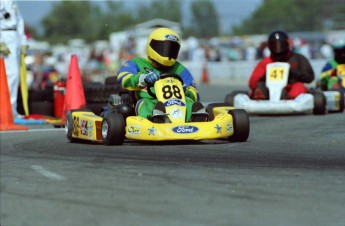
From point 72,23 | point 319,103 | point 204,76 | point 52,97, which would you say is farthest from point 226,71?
point 72,23

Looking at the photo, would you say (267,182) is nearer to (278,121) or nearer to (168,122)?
(168,122)

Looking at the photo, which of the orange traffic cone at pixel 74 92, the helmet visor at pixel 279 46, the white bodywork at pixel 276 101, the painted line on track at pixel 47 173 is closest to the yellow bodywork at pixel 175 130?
the painted line on track at pixel 47 173

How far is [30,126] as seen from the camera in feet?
38.4

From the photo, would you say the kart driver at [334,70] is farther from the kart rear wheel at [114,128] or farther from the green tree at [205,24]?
the green tree at [205,24]

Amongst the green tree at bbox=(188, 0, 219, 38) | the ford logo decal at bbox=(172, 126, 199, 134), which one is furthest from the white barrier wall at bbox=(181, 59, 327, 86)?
the ford logo decal at bbox=(172, 126, 199, 134)

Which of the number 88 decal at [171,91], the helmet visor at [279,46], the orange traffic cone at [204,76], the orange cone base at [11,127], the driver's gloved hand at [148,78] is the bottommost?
the orange traffic cone at [204,76]

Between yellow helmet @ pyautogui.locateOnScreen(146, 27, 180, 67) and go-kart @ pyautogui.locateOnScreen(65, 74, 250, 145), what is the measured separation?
300mm

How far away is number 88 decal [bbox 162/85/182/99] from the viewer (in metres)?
8.56

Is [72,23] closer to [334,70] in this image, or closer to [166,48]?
[334,70]

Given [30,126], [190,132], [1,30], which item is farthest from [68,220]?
[1,30]

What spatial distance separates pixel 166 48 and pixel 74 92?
2866mm

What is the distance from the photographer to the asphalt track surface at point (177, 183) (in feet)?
15.6

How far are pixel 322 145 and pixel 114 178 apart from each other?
2.77 m

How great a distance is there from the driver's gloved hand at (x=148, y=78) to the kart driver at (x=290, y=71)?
453 centimetres
